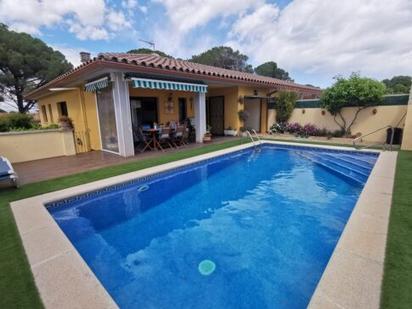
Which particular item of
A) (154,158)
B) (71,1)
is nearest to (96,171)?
(154,158)

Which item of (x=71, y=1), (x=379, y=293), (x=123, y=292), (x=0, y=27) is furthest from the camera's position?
(x=0, y=27)

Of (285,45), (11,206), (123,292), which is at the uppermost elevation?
(285,45)

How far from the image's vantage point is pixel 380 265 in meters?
3.56

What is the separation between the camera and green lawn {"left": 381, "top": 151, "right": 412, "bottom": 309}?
2.92 meters

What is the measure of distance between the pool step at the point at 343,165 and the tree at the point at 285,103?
6869mm

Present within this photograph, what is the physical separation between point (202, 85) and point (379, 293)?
13606 mm

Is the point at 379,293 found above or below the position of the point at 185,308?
above

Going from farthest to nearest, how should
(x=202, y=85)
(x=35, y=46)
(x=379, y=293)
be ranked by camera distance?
(x=35, y=46)
(x=202, y=85)
(x=379, y=293)

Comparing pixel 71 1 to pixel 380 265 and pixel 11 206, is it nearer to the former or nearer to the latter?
pixel 11 206

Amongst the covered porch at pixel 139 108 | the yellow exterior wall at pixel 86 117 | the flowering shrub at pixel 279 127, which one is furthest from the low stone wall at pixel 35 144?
the flowering shrub at pixel 279 127

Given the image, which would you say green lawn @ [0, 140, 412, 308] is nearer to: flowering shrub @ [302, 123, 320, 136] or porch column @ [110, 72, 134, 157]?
porch column @ [110, 72, 134, 157]

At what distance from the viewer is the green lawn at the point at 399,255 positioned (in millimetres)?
2918

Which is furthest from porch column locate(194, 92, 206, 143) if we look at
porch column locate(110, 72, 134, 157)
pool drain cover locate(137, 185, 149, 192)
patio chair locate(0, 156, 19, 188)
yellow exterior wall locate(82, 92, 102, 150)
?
patio chair locate(0, 156, 19, 188)

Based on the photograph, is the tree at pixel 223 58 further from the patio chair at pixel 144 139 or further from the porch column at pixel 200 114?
the patio chair at pixel 144 139
